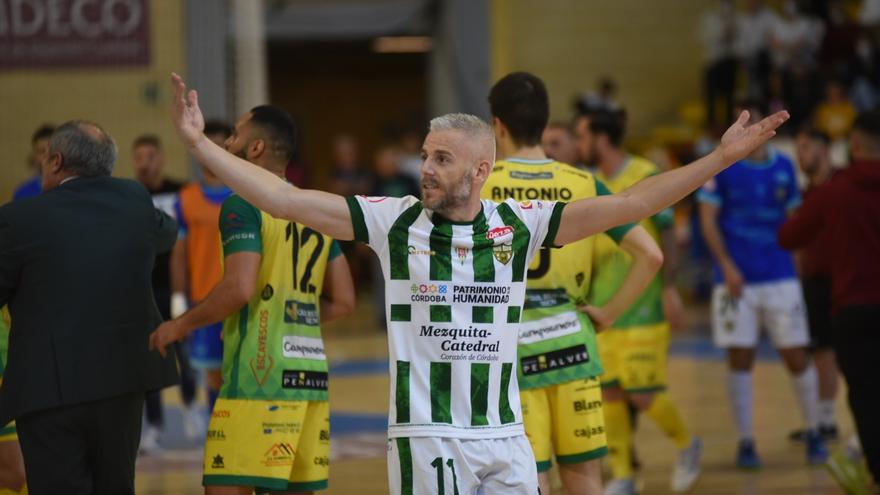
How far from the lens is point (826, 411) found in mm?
9344

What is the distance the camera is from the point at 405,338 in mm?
4293

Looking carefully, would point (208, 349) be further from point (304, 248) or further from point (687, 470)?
point (304, 248)

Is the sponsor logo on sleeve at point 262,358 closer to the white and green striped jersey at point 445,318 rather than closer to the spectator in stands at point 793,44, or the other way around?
the white and green striped jersey at point 445,318

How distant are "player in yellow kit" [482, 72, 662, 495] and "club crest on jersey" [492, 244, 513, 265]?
116 cm

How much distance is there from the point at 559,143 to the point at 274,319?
313 centimetres

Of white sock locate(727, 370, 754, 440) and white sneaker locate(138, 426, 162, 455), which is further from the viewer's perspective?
white sneaker locate(138, 426, 162, 455)

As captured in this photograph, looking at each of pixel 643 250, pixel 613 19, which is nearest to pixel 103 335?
pixel 643 250

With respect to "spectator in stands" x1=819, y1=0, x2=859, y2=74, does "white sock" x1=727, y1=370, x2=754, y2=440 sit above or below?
below

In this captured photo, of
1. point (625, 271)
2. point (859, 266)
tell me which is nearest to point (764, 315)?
point (625, 271)

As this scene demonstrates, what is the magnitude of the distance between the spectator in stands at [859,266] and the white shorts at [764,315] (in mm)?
1797

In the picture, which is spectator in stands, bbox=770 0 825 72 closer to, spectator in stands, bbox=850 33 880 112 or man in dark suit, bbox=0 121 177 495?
spectator in stands, bbox=850 33 880 112

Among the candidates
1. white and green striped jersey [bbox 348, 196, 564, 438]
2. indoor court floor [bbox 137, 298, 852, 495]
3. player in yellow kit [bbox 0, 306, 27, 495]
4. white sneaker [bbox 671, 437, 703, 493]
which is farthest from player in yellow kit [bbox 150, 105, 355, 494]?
white sneaker [bbox 671, 437, 703, 493]

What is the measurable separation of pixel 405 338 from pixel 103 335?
1.35 meters

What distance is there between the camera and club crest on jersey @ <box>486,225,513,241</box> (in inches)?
170
